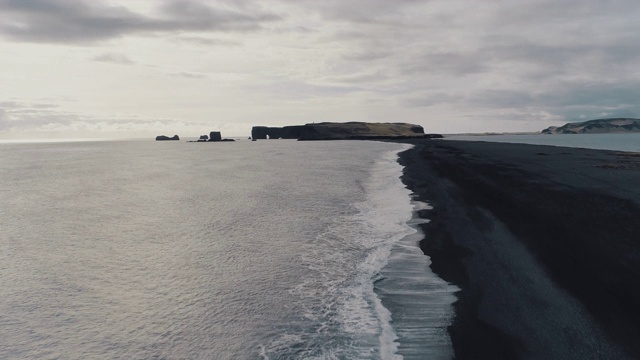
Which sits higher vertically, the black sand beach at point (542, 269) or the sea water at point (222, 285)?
the black sand beach at point (542, 269)

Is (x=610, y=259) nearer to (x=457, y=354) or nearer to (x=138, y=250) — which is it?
(x=457, y=354)

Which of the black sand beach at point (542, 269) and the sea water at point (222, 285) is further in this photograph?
the sea water at point (222, 285)

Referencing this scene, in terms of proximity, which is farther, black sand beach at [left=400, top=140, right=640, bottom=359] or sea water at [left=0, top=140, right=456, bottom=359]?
sea water at [left=0, top=140, right=456, bottom=359]

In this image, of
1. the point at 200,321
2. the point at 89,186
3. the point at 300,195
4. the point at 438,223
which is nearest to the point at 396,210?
the point at 438,223

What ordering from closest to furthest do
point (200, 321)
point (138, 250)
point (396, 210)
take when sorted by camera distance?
point (200, 321), point (138, 250), point (396, 210)

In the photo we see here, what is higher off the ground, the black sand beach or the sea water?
the black sand beach
